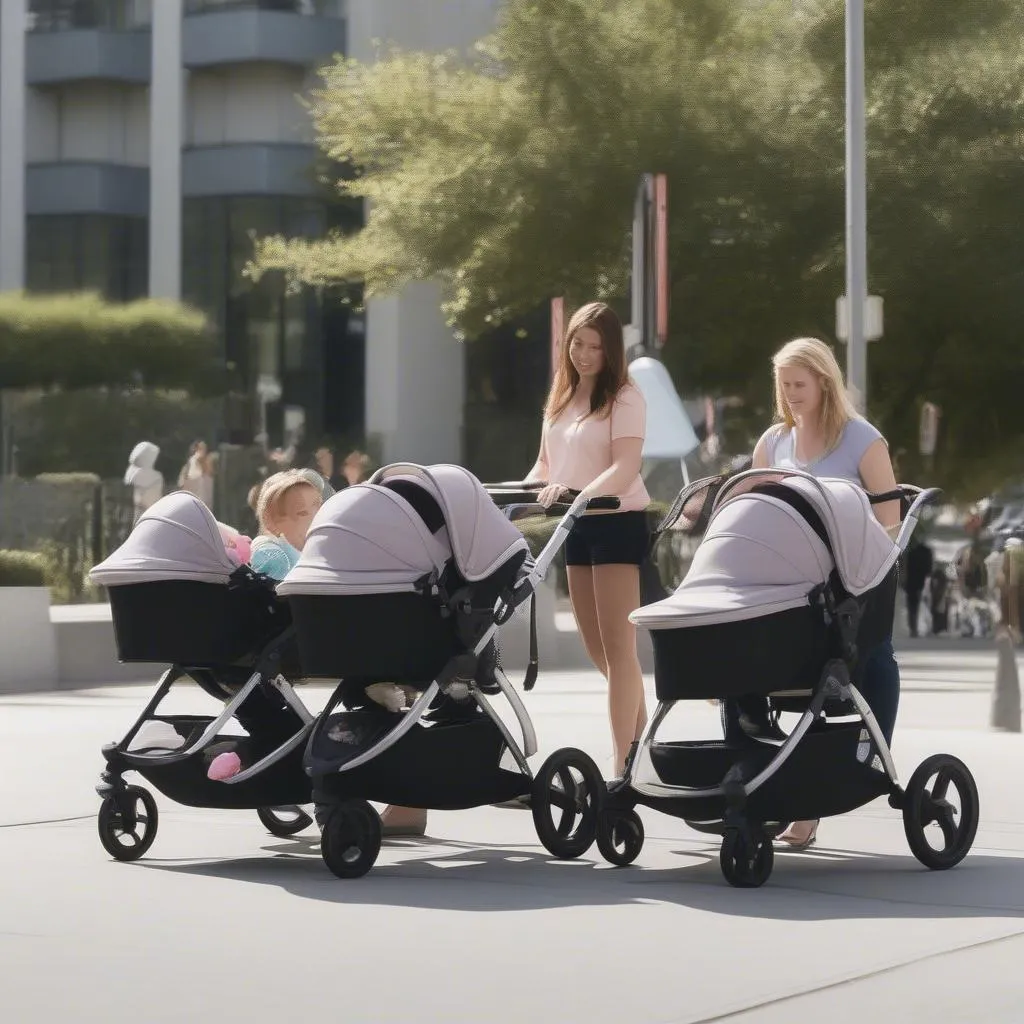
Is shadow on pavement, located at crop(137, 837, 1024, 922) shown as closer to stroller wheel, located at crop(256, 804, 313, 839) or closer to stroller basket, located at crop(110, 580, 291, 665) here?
stroller wheel, located at crop(256, 804, 313, 839)

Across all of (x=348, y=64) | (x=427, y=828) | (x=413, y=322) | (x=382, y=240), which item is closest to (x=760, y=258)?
(x=382, y=240)

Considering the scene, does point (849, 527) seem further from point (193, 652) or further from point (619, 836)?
point (193, 652)

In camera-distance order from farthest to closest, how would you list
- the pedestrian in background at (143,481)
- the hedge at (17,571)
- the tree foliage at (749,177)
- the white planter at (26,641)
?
the tree foliage at (749,177) → the pedestrian in background at (143,481) → the hedge at (17,571) → the white planter at (26,641)

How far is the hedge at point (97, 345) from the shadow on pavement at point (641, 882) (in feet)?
85.2

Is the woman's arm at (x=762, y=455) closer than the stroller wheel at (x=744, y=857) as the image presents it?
No

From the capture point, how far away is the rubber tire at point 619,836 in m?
7.34

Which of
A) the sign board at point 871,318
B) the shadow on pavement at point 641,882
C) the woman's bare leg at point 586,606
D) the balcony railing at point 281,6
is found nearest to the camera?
the shadow on pavement at point 641,882

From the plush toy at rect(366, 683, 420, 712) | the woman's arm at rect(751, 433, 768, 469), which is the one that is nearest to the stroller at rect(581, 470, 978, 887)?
the plush toy at rect(366, 683, 420, 712)

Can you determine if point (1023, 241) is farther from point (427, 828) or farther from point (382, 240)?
point (427, 828)

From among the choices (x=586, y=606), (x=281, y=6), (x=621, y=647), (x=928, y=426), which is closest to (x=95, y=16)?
(x=281, y=6)

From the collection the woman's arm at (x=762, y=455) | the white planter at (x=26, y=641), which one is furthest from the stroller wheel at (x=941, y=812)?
the white planter at (x=26, y=641)

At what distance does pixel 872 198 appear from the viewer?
29000mm

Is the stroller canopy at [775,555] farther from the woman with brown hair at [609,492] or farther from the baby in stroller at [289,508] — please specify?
the baby in stroller at [289,508]

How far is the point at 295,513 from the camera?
8.17 m
